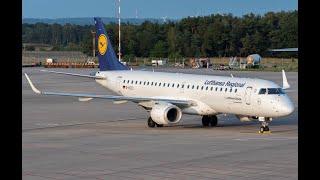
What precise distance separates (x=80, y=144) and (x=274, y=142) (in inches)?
267

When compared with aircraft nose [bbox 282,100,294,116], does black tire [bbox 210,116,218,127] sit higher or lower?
lower

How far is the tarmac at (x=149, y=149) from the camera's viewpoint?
1526 centimetres

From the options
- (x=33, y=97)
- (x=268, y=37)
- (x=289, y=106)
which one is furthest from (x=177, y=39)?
(x=289, y=106)

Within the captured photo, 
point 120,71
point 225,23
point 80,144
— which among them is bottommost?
point 80,144

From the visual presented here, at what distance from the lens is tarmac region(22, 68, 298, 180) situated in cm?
1526

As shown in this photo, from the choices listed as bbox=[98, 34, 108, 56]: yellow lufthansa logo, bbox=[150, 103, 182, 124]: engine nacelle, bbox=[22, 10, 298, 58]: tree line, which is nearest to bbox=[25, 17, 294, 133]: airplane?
bbox=[150, 103, 182, 124]: engine nacelle

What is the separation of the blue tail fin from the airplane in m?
1.18

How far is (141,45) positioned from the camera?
135500mm

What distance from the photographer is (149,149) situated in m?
20.4

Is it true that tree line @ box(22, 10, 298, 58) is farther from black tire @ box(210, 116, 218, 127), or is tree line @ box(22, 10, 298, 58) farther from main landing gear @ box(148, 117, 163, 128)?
main landing gear @ box(148, 117, 163, 128)

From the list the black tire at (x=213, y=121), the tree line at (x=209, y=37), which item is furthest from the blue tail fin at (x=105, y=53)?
the tree line at (x=209, y=37)

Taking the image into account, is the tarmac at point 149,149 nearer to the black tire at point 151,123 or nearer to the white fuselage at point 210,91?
the black tire at point 151,123

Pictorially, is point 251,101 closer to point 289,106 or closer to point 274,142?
point 289,106

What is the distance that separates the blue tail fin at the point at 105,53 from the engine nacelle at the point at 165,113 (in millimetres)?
7016
